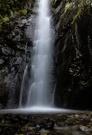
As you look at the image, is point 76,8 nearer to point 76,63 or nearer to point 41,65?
point 76,63

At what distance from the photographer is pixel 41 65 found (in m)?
13.9

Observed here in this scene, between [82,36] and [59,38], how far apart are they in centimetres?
201

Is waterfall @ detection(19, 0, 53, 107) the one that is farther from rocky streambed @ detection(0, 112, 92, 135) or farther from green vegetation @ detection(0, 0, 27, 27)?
rocky streambed @ detection(0, 112, 92, 135)

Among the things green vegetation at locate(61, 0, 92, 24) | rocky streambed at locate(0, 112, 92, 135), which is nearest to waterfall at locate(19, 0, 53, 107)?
green vegetation at locate(61, 0, 92, 24)

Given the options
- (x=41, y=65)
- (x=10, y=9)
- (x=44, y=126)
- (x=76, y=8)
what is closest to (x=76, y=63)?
(x=41, y=65)

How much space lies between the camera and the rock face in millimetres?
11188

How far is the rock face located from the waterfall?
968 mm

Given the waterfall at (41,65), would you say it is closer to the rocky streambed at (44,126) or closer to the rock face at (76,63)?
the rock face at (76,63)

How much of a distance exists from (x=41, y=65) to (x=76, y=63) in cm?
293

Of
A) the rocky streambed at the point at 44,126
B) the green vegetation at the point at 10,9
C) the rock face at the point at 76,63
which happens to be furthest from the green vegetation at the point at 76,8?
the rocky streambed at the point at 44,126

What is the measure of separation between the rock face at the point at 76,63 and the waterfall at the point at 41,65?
968 mm

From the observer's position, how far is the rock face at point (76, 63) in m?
11.2

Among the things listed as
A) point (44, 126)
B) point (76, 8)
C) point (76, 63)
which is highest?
point (76, 8)

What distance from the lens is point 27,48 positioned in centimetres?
1477
